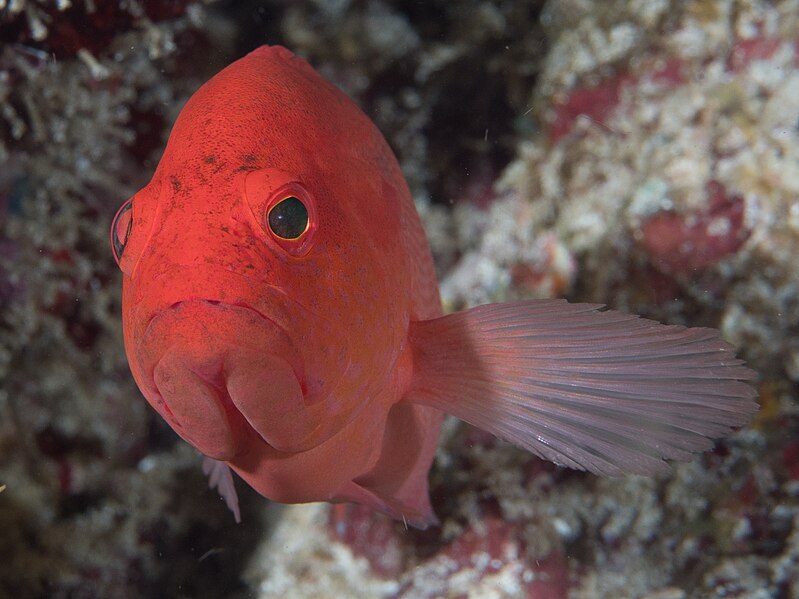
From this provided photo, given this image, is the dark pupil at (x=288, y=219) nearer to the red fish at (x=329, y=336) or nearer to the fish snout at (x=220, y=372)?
the red fish at (x=329, y=336)

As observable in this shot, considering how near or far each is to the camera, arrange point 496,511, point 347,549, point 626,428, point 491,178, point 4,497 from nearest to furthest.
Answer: point 626,428 < point 496,511 < point 347,549 < point 4,497 < point 491,178

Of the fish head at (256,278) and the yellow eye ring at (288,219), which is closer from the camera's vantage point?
the fish head at (256,278)

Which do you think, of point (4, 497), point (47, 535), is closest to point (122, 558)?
point (47, 535)

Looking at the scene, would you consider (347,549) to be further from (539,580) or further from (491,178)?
(491,178)

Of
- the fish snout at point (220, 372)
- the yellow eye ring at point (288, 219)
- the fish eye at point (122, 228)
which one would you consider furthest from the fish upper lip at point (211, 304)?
the fish eye at point (122, 228)

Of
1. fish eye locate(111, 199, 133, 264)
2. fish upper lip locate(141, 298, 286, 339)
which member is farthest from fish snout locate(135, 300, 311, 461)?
fish eye locate(111, 199, 133, 264)

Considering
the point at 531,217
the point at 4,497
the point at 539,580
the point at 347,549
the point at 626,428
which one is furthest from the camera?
the point at 531,217

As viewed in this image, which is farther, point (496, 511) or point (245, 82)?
point (496, 511)
